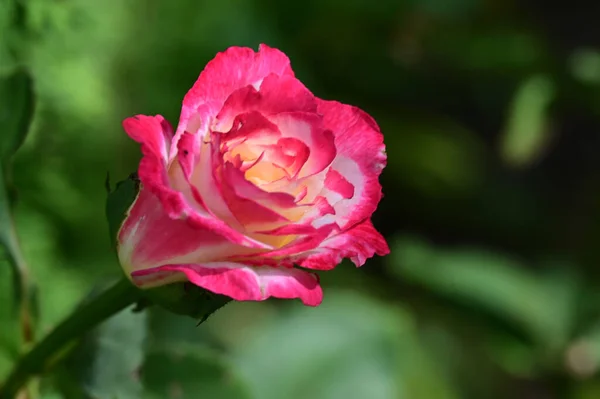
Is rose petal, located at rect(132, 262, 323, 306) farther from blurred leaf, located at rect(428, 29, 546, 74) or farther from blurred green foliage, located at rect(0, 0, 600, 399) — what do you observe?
blurred leaf, located at rect(428, 29, 546, 74)

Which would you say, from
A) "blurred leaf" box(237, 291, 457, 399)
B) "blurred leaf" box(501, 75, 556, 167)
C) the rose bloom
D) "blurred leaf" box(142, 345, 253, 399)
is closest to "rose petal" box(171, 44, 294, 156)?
the rose bloom

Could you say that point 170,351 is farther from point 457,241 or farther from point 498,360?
point 457,241

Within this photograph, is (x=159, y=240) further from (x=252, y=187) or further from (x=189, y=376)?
(x=189, y=376)

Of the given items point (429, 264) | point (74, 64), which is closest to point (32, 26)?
point (74, 64)

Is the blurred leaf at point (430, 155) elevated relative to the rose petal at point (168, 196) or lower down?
lower down

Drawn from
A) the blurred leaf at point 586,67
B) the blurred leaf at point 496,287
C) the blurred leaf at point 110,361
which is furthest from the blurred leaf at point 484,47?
the blurred leaf at point 110,361

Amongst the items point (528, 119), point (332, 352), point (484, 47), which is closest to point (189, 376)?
point (332, 352)

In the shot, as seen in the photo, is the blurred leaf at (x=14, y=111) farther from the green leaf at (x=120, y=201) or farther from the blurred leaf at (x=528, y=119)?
the blurred leaf at (x=528, y=119)
